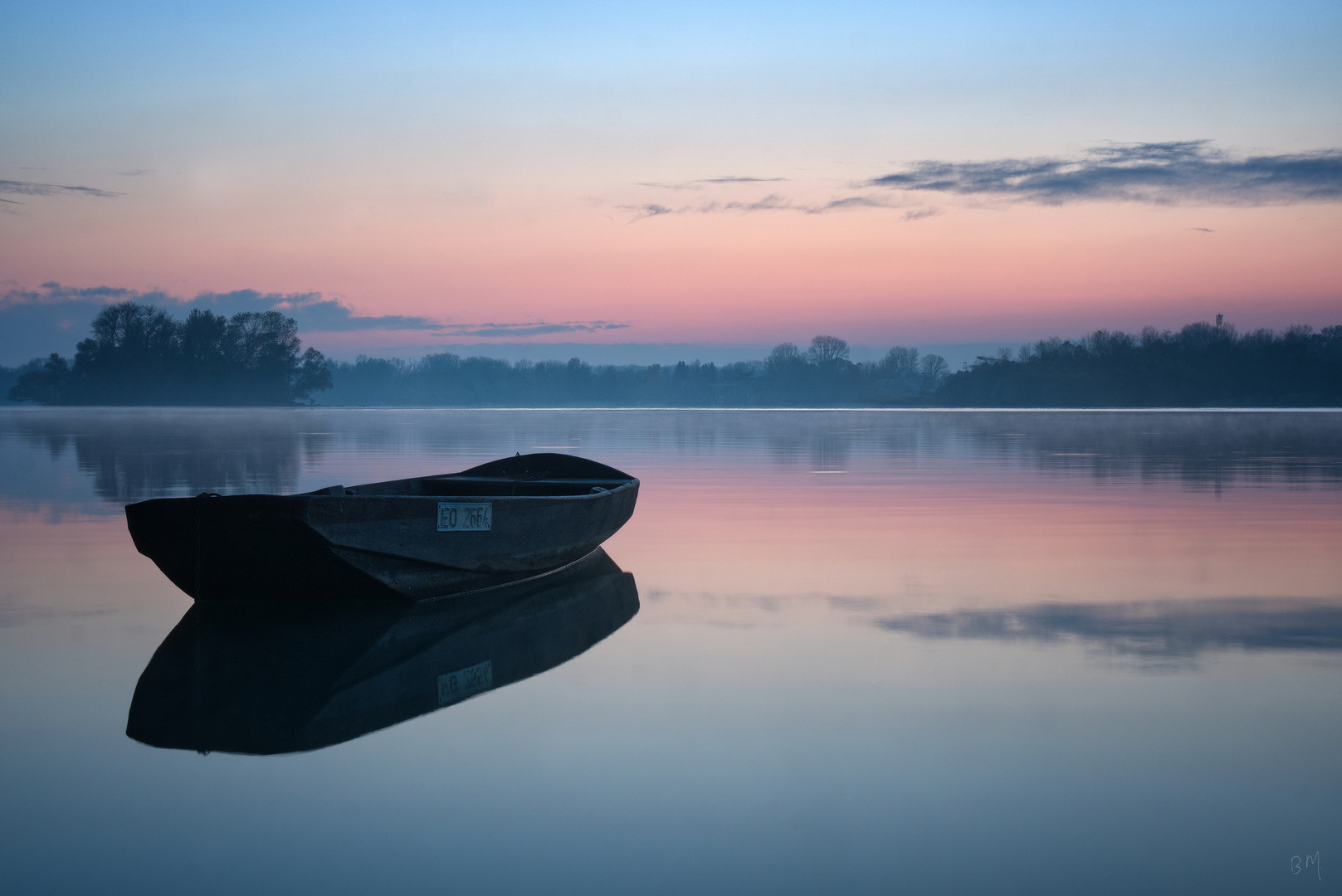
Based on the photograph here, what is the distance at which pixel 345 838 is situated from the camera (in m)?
3.83

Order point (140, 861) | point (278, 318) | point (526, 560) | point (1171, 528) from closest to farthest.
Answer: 1. point (140, 861)
2. point (526, 560)
3. point (1171, 528)
4. point (278, 318)

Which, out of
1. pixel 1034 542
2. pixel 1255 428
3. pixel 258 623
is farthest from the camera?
pixel 1255 428

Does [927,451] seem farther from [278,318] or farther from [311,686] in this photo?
[278,318]

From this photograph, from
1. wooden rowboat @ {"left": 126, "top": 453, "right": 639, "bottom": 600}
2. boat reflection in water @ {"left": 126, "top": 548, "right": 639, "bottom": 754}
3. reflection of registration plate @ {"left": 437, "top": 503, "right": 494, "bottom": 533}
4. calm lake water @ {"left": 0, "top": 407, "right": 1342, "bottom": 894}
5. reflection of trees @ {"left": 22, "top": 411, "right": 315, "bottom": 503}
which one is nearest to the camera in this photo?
calm lake water @ {"left": 0, "top": 407, "right": 1342, "bottom": 894}

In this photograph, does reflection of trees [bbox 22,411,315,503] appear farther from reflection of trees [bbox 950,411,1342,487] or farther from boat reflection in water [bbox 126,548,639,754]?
reflection of trees [bbox 950,411,1342,487]

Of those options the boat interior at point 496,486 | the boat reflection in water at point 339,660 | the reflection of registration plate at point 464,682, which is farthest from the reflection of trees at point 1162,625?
the boat interior at point 496,486

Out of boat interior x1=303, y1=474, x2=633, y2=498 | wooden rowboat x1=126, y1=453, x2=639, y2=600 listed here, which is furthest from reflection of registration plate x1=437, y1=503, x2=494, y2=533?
boat interior x1=303, y1=474, x2=633, y2=498

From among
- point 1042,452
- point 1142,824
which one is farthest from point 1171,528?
point 1042,452

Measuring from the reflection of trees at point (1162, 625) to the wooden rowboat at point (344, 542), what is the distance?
312 cm

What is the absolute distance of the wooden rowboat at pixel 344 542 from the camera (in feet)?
24.1

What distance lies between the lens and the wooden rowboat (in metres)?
7.34

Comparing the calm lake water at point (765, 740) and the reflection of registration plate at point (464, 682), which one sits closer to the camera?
the calm lake water at point (765, 740)

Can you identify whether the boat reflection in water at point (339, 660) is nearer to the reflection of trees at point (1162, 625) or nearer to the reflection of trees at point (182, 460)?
the reflection of trees at point (1162, 625)

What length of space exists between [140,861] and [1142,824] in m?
3.61
